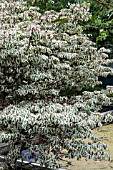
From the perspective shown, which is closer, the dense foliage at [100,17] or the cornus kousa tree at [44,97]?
the dense foliage at [100,17]

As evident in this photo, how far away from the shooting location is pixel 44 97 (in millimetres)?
3373

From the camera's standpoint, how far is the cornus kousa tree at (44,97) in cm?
296

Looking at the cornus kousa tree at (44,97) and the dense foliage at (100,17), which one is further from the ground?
the dense foliage at (100,17)

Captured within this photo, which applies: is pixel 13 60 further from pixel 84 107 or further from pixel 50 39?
pixel 84 107

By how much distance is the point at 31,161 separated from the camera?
12.3 feet

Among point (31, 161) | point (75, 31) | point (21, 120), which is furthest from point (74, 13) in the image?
point (31, 161)

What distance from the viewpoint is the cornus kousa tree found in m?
2.96

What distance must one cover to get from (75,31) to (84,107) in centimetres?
111

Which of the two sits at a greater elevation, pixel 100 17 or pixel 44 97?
pixel 100 17

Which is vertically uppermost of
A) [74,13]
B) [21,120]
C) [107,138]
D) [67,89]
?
[74,13]

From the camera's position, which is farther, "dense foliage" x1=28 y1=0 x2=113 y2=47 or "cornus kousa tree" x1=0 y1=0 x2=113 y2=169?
"cornus kousa tree" x1=0 y1=0 x2=113 y2=169

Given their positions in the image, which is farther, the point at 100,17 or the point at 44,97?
the point at 100,17

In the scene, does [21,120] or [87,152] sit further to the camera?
[87,152]

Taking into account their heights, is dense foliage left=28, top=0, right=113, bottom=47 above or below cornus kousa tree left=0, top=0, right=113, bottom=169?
above
